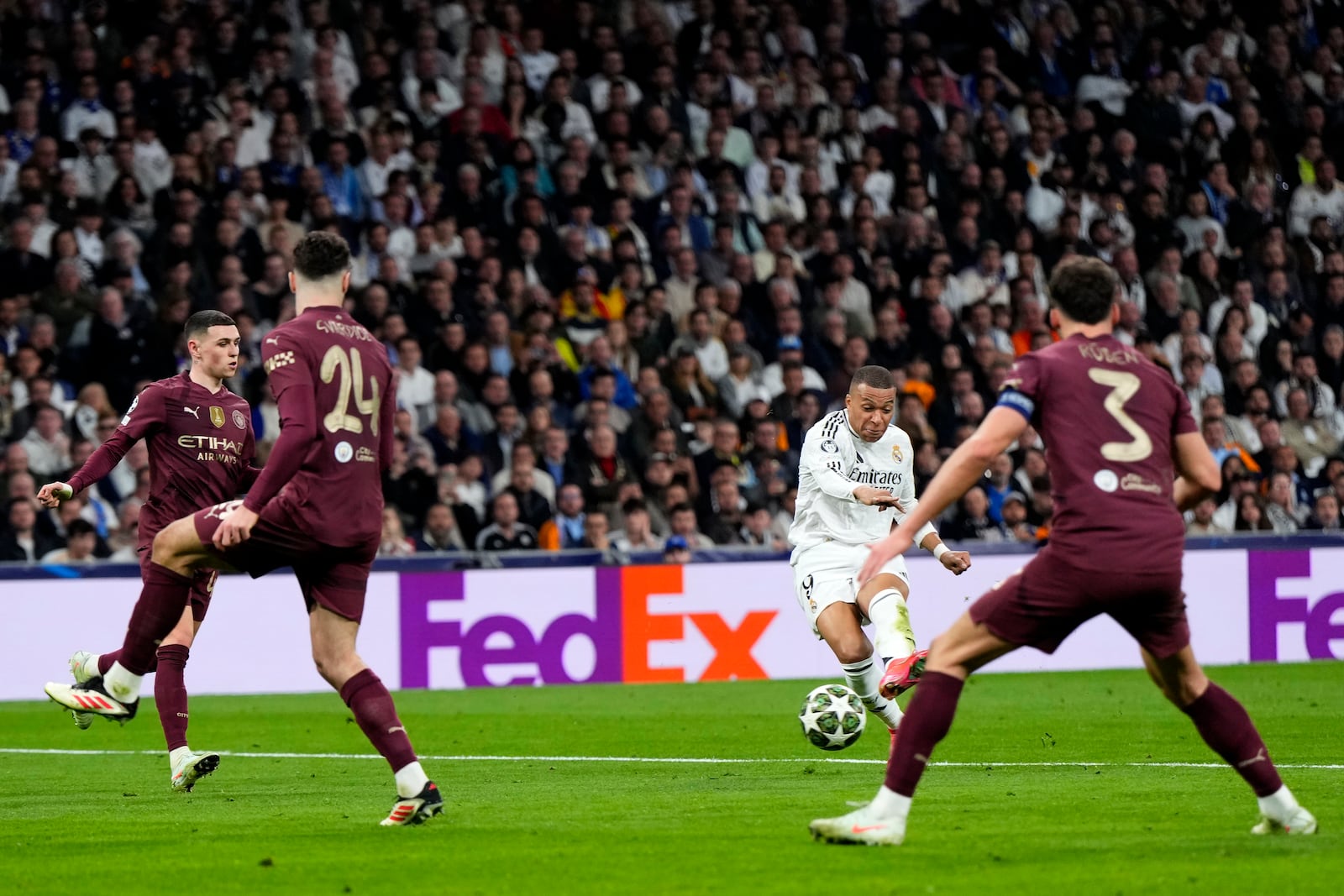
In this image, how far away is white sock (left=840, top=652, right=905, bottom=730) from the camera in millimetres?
11266

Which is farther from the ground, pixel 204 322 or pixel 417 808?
pixel 204 322

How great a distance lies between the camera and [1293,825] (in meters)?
7.55

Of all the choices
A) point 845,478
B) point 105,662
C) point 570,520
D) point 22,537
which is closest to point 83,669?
point 105,662

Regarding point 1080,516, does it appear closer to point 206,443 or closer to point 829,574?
point 829,574

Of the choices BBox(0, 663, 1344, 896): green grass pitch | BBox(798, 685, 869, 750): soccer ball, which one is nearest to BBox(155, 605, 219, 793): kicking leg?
BBox(0, 663, 1344, 896): green grass pitch

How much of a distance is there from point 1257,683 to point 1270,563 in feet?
8.96

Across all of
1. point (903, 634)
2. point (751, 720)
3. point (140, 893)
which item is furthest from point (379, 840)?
point (751, 720)

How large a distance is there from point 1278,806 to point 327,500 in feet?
13.2

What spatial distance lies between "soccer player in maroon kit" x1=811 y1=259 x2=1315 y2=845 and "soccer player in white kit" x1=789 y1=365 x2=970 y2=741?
11.8 ft

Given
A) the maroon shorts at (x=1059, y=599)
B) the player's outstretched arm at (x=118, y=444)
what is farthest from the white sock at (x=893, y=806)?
the player's outstretched arm at (x=118, y=444)

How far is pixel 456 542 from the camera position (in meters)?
18.4

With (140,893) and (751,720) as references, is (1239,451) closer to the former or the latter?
(751,720)

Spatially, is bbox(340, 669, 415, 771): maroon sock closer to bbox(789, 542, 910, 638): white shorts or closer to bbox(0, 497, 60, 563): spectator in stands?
bbox(789, 542, 910, 638): white shorts

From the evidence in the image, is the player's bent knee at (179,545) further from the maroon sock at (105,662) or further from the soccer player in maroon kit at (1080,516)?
the soccer player in maroon kit at (1080,516)
